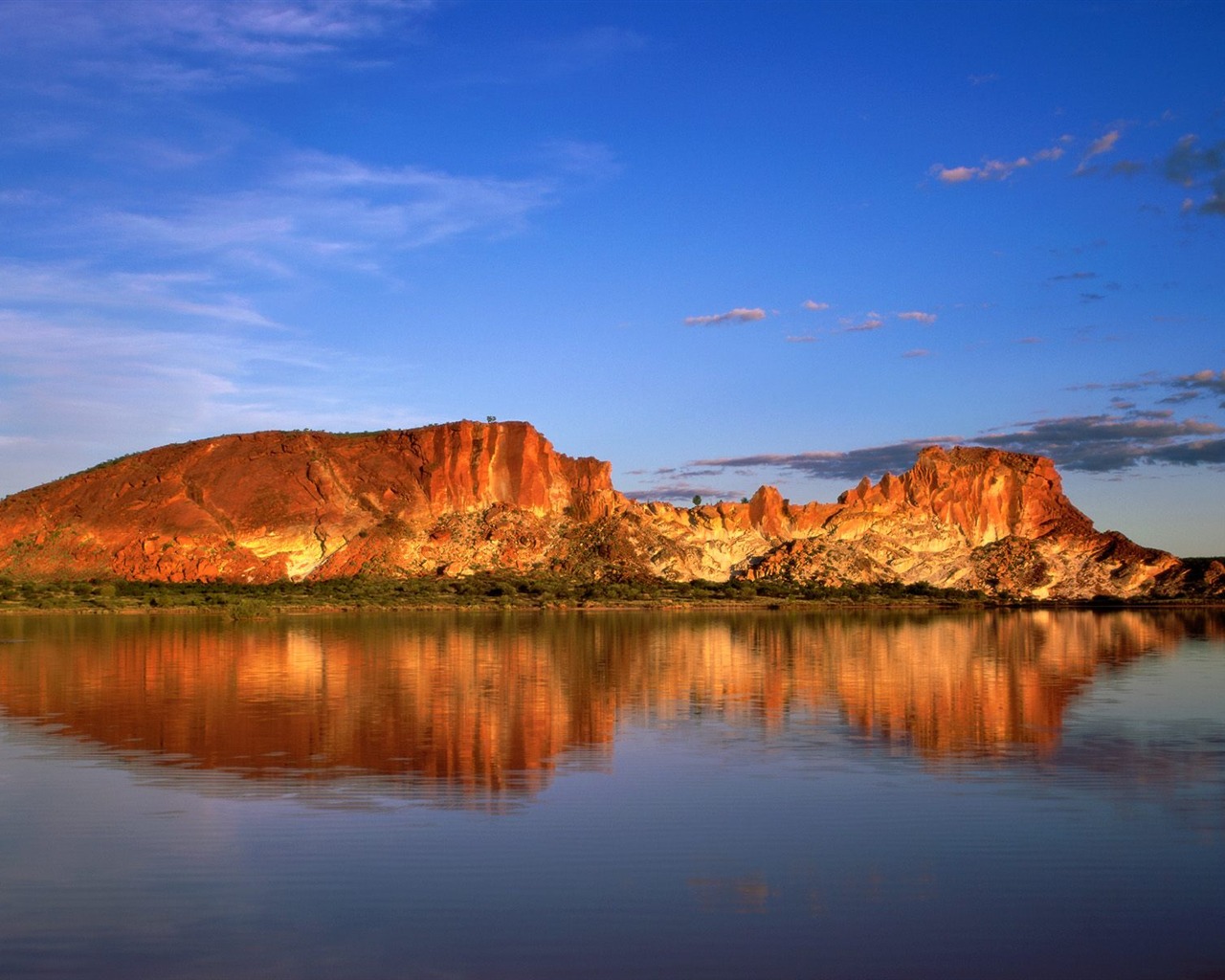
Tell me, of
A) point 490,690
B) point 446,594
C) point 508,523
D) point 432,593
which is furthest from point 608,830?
point 508,523

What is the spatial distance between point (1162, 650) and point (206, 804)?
43.8m

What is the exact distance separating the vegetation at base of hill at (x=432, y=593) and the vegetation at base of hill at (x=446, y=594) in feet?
0.30

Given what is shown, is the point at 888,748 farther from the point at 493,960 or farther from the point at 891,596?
the point at 891,596

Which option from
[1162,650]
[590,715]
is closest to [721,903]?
[590,715]

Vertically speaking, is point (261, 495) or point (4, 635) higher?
point (261, 495)

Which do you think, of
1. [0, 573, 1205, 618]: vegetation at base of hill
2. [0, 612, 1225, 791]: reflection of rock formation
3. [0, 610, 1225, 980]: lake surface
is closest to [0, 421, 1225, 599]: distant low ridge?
[0, 573, 1205, 618]: vegetation at base of hill

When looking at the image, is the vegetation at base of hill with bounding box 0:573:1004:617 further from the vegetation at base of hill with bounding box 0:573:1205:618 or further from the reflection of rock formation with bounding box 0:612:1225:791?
the reflection of rock formation with bounding box 0:612:1225:791

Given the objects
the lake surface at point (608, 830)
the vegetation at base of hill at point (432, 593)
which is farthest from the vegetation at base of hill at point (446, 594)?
the lake surface at point (608, 830)

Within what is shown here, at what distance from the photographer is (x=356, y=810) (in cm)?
1535

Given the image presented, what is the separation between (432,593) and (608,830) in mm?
102495

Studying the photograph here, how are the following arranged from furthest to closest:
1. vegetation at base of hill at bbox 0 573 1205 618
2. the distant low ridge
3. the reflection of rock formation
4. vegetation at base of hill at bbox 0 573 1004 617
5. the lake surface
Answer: the distant low ridge, vegetation at base of hill at bbox 0 573 1004 617, vegetation at base of hill at bbox 0 573 1205 618, the reflection of rock formation, the lake surface

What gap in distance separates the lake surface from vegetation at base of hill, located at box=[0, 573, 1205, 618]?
59.8 metres

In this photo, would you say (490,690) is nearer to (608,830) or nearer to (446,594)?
(608,830)

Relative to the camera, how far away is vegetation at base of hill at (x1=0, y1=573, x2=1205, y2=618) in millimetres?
95188
